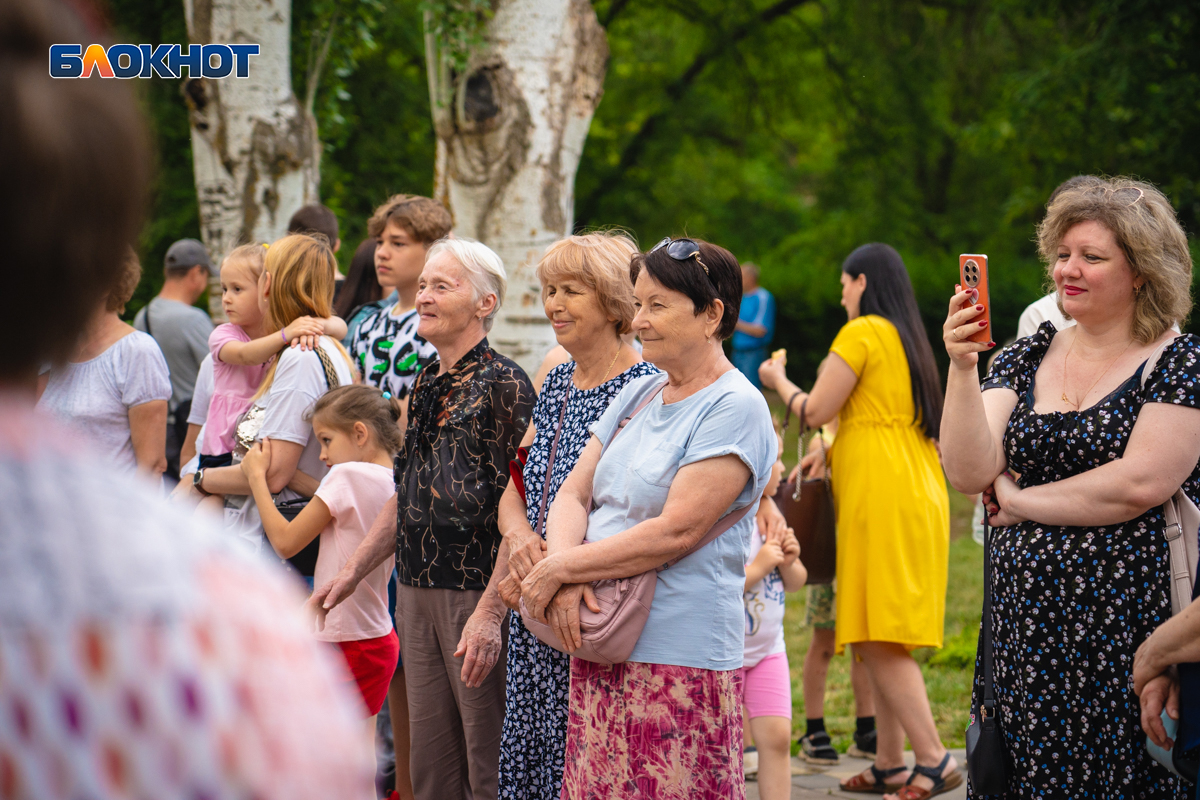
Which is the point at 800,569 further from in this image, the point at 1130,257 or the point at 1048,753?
the point at 1130,257

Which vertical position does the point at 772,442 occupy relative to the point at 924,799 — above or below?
above

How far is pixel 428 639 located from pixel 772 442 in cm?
137

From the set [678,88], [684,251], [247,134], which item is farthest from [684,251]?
[678,88]

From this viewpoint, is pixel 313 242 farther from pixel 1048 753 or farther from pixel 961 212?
pixel 961 212

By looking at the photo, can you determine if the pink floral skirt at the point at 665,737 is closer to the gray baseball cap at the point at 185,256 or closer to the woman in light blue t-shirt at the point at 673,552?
the woman in light blue t-shirt at the point at 673,552

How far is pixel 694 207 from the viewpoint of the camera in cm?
1961

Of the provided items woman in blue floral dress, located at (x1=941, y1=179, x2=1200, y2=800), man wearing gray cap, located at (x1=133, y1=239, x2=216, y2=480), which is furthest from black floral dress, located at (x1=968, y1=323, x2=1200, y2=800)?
man wearing gray cap, located at (x1=133, y1=239, x2=216, y2=480)

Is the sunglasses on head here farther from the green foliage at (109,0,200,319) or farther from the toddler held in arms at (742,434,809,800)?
the green foliage at (109,0,200,319)

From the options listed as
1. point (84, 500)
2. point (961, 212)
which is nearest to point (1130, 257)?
point (84, 500)

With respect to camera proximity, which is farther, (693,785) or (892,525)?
(892,525)

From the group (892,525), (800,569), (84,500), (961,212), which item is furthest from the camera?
(961,212)

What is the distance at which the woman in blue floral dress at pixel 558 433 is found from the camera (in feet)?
10.0

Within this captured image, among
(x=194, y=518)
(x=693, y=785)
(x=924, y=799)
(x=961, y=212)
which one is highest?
(x=961, y=212)

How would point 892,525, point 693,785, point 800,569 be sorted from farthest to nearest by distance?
point 892,525 → point 800,569 → point 693,785
